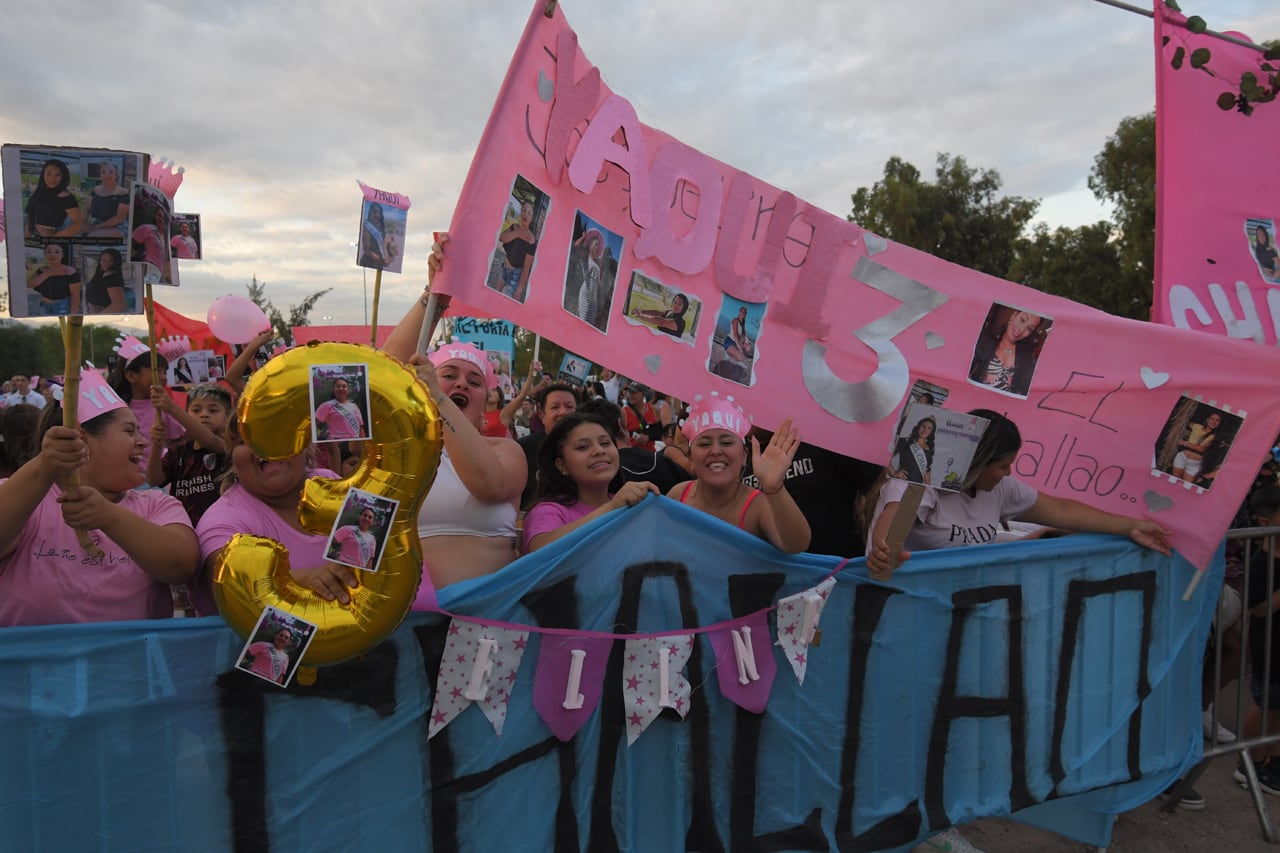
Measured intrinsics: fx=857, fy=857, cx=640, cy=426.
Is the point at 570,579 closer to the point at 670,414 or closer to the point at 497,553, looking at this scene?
the point at 497,553

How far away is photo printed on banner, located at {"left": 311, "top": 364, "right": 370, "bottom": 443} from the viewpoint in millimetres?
2102

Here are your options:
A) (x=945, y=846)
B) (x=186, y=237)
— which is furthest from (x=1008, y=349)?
(x=186, y=237)

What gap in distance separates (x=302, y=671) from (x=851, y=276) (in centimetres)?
236

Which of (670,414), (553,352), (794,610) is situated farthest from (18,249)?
(553,352)

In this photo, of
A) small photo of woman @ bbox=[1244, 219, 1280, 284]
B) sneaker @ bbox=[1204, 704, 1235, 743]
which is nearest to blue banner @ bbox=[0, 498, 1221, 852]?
sneaker @ bbox=[1204, 704, 1235, 743]

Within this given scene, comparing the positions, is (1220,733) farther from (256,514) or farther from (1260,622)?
(256,514)

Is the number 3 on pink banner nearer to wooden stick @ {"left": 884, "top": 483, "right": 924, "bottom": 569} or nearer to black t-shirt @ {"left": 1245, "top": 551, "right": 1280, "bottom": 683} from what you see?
wooden stick @ {"left": 884, "top": 483, "right": 924, "bottom": 569}

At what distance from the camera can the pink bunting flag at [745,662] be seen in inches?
114

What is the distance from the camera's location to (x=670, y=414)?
41.7 ft

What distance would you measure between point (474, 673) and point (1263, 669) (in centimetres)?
392

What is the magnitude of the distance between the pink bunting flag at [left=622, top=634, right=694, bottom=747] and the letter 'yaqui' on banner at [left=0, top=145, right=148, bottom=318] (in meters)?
1.75

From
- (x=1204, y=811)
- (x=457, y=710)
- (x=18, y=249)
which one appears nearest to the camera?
(x=18, y=249)

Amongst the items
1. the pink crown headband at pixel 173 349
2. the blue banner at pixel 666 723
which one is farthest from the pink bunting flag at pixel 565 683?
the pink crown headband at pixel 173 349

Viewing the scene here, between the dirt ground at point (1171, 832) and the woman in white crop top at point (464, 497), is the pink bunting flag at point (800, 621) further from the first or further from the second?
the dirt ground at point (1171, 832)
